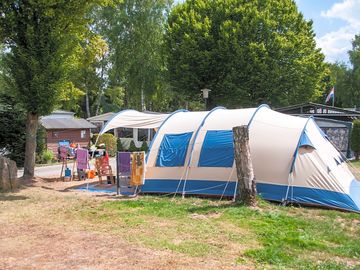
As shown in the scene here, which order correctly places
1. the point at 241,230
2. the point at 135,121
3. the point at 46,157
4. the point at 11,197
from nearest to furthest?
the point at 241,230 < the point at 11,197 < the point at 135,121 < the point at 46,157

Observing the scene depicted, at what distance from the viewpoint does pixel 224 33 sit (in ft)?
79.8

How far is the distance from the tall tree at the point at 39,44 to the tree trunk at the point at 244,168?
20.5ft

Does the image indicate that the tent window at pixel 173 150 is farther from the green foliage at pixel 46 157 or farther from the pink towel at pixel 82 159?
the green foliage at pixel 46 157

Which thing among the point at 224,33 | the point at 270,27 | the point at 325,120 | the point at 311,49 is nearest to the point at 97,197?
the point at 325,120

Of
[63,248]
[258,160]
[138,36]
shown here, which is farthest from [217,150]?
[138,36]

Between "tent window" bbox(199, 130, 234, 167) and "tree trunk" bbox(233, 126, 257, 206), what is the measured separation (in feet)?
3.49

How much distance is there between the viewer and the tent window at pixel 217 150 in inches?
396

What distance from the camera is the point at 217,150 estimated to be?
10227 mm

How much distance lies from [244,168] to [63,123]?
61.0 feet

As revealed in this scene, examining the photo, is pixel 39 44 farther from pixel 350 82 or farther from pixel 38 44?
pixel 350 82

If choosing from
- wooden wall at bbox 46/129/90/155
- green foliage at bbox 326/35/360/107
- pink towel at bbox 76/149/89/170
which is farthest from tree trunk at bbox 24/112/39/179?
green foliage at bbox 326/35/360/107

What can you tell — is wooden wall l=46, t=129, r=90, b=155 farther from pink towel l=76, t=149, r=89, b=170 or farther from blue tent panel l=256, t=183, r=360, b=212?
blue tent panel l=256, t=183, r=360, b=212

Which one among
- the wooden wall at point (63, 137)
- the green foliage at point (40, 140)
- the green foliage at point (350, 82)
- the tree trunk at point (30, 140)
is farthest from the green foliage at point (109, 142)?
the green foliage at point (350, 82)

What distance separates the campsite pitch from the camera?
5.36 m
